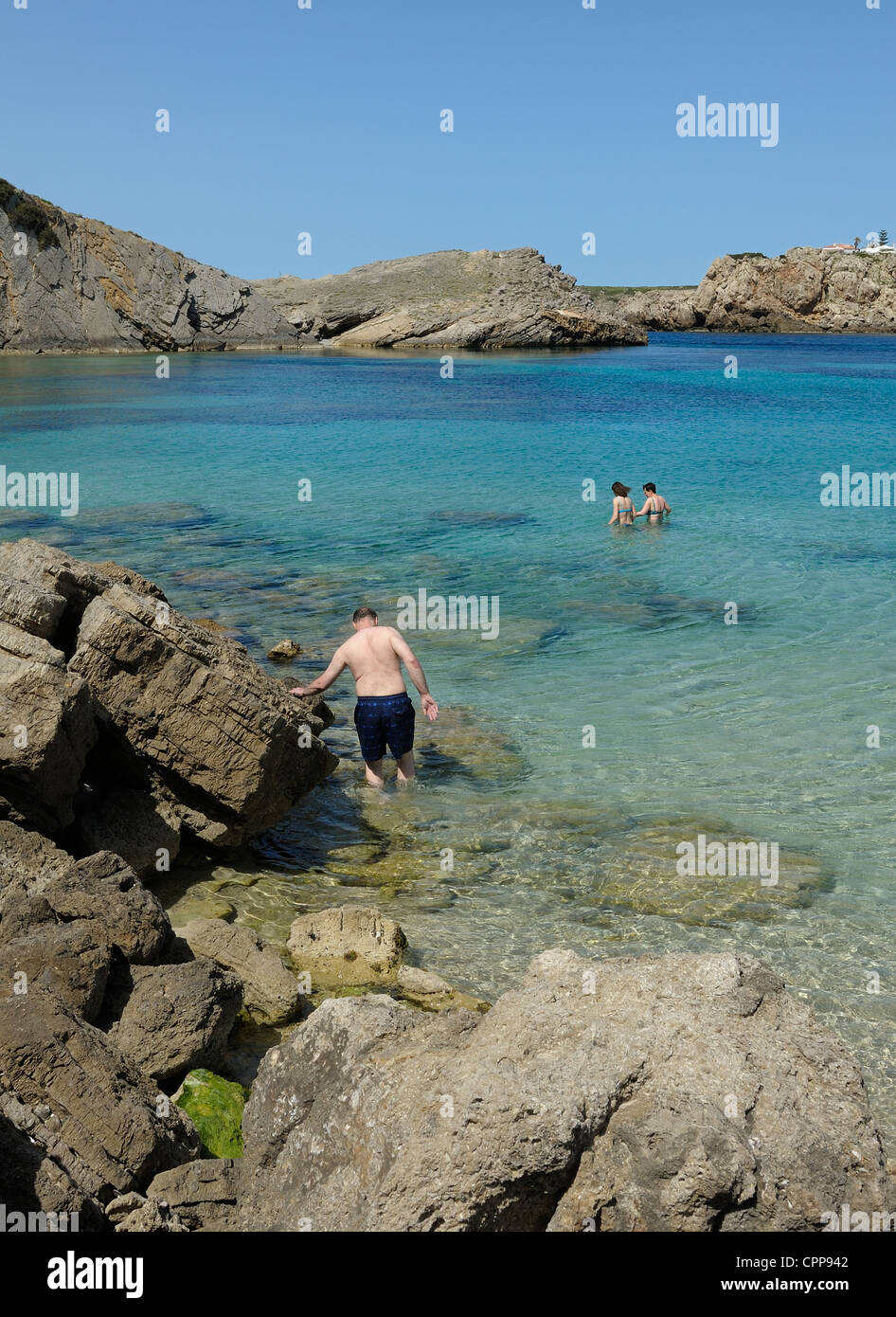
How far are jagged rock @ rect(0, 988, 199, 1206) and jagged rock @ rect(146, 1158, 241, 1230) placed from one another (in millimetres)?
166

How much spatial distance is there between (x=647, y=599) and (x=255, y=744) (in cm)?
1034

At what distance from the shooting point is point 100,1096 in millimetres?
4570

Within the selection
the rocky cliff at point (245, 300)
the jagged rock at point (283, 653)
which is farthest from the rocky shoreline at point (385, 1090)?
the rocky cliff at point (245, 300)

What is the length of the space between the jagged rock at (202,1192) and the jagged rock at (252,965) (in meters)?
2.00

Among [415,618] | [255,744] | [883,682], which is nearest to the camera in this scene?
[255,744]

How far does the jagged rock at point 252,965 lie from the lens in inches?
255

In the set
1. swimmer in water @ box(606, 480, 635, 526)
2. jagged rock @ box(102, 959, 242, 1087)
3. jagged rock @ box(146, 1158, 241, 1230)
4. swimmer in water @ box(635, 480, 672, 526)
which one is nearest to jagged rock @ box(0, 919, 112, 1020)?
jagged rock @ box(102, 959, 242, 1087)

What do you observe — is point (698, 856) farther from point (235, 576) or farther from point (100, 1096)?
point (235, 576)

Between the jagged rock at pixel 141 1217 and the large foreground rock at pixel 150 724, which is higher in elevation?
the large foreground rock at pixel 150 724

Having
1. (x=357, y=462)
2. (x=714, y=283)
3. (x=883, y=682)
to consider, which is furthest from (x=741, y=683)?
(x=714, y=283)

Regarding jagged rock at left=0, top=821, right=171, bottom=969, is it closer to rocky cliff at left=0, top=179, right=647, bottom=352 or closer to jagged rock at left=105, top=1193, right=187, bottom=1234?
jagged rock at left=105, top=1193, right=187, bottom=1234

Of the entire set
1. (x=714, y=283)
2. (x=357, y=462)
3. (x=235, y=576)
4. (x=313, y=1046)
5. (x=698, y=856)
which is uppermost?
(x=714, y=283)

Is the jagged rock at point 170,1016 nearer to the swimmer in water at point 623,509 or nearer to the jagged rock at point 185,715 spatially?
the jagged rock at point 185,715

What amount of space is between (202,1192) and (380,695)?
6.15 meters
